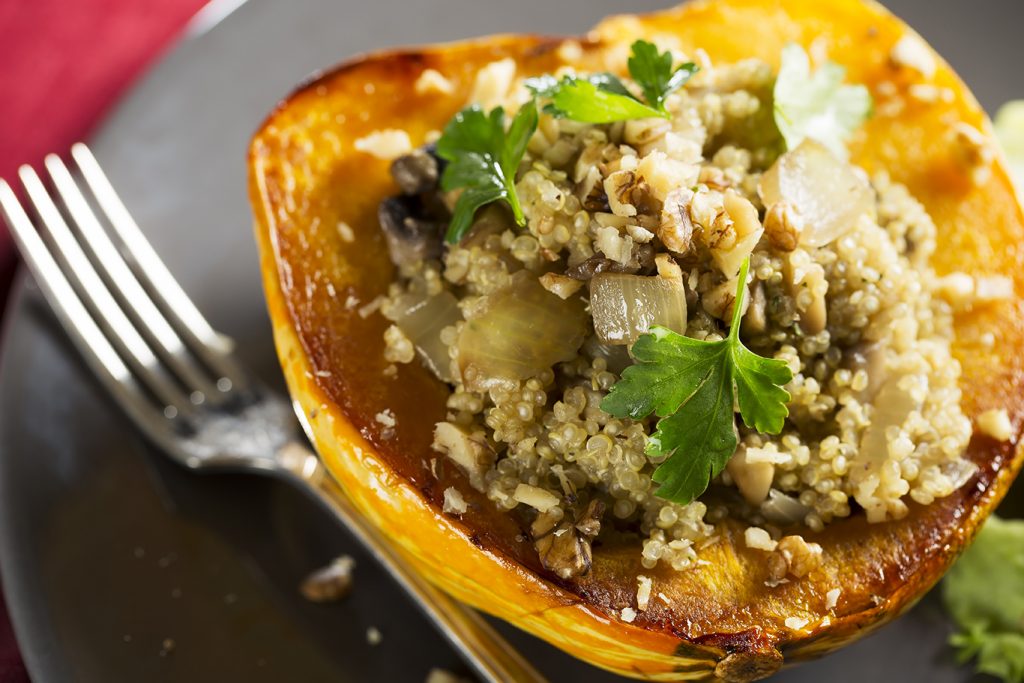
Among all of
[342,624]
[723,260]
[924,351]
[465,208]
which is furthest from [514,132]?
[342,624]

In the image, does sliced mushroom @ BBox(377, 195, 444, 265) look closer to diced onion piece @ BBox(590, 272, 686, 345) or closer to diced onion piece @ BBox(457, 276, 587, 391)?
diced onion piece @ BBox(457, 276, 587, 391)

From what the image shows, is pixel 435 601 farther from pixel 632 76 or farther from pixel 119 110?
pixel 119 110

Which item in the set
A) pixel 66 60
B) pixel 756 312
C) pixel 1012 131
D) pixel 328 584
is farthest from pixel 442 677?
pixel 66 60

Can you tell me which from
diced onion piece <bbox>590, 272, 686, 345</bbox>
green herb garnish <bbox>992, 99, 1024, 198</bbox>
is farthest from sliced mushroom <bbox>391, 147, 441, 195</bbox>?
green herb garnish <bbox>992, 99, 1024, 198</bbox>

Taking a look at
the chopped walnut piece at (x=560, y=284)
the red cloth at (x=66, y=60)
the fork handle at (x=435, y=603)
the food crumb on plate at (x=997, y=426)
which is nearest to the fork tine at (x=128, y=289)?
the fork handle at (x=435, y=603)

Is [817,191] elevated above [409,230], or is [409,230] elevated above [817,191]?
[409,230]

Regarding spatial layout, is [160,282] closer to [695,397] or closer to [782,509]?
[695,397]
